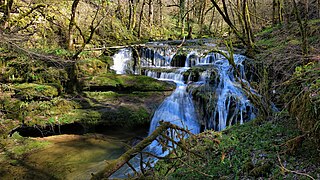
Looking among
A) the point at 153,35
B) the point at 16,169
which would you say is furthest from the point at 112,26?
the point at 16,169

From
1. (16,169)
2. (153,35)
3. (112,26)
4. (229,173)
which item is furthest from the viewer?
(153,35)

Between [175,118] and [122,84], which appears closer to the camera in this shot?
[175,118]

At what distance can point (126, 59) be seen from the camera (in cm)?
1575

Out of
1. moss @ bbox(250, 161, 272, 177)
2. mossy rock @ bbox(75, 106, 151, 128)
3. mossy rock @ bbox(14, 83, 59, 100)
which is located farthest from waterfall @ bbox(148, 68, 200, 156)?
moss @ bbox(250, 161, 272, 177)

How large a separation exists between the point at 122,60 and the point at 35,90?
22.5 feet

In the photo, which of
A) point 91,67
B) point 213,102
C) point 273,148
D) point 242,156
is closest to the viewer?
point 273,148

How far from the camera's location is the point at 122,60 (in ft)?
51.4

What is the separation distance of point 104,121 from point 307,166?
7717 mm

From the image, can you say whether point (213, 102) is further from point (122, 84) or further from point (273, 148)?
point (273, 148)

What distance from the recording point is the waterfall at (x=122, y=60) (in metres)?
14.9

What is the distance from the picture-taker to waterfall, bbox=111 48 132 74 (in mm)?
14914

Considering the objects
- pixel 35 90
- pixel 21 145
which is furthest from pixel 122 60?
pixel 21 145

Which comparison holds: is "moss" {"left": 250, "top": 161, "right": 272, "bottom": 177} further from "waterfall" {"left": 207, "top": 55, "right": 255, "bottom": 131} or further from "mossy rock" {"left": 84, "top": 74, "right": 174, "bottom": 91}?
"mossy rock" {"left": 84, "top": 74, "right": 174, "bottom": 91}

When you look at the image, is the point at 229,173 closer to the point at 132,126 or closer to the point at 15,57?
the point at 132,126
